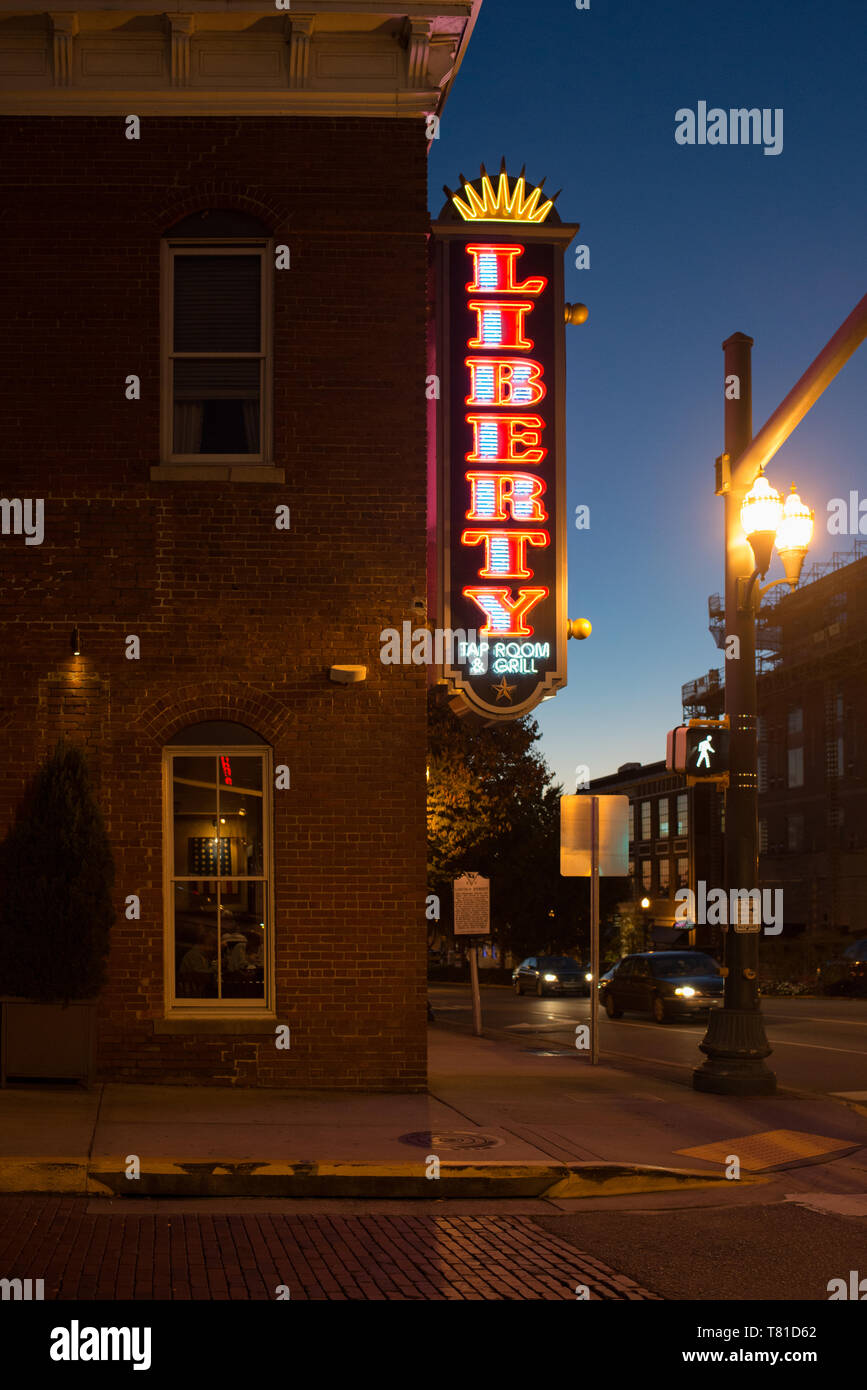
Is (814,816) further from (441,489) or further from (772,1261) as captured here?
(772,1261)

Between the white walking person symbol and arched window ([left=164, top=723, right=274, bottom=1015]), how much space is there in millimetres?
4059

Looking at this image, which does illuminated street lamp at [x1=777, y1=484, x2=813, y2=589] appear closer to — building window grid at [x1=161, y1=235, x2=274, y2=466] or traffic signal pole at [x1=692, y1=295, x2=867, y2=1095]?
traffic signal pole at [x1=692, y1=295, x2=867, y2=1095]

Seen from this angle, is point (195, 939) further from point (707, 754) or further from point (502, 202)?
point (502, 202)

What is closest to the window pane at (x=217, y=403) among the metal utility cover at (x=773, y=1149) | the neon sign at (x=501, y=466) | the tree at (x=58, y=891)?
the neon sign at (x=501, y=466)

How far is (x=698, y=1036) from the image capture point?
76.5 ft

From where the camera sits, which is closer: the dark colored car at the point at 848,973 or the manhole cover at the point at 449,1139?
the manhole cover at the point at 449,1139

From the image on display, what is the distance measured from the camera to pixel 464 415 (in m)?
12.6

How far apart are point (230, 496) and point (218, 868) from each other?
10.6 feet

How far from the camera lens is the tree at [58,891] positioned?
1152cm

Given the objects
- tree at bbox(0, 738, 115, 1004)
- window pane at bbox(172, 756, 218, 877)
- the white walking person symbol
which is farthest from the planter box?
the white walking person symbol

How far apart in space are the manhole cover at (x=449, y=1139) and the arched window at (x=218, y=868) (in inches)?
101

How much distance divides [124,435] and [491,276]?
3.59 metres

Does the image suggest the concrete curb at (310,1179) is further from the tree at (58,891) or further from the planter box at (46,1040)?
the tree at (58,891)

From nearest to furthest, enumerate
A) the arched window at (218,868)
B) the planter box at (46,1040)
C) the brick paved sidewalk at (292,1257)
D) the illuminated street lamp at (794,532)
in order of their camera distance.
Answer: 1. the brick paved sidewalk at (292,1257)
2. the planter box at (46,1040)
3. the arched window at (218,868)
4. the illuminated street lamp at (794,532)
